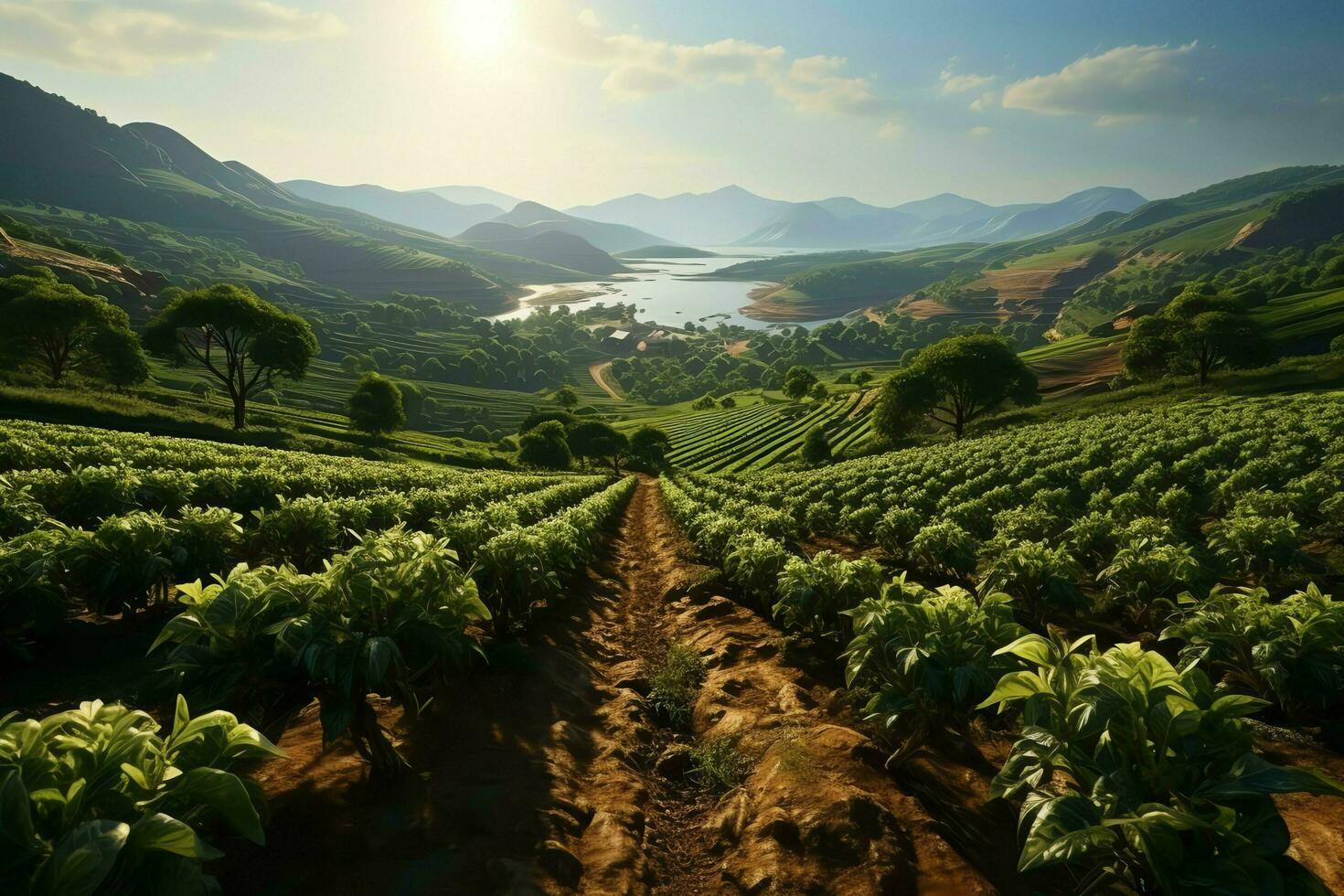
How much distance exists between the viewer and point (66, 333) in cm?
5541

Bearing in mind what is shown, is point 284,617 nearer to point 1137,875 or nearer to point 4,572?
point 4,572

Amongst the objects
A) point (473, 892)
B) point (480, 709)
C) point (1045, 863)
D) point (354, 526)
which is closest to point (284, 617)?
point (473, 892)

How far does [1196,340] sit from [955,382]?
2777 cm

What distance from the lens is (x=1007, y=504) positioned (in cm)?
2298

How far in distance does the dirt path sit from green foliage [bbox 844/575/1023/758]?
44.2 inches

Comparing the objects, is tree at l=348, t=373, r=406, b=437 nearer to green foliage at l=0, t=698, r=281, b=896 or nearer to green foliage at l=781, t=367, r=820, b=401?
green foliage at l=0, t=698, r=281, b=896

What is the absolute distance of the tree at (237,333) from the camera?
52281 mm

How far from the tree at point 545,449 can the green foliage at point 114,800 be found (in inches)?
3227

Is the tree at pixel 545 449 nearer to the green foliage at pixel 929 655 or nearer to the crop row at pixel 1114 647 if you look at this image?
the crop row at pixel 1114 647

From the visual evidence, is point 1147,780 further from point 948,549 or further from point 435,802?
point 948,549

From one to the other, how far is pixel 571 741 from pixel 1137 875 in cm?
650

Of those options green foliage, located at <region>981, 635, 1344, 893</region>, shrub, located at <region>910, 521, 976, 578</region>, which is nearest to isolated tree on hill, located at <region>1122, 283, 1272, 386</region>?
shrub, located at <region>910, 521, 976, 578</region>

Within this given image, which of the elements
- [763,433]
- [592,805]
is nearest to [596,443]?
[763,433]

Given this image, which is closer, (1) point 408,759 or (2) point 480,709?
(1) point 408,759
